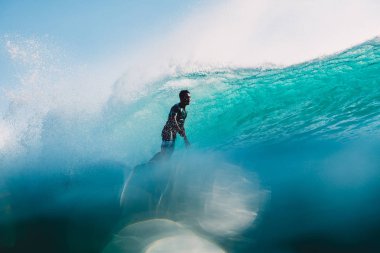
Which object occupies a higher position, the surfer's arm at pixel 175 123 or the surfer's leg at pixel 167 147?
the surfer's arm at pixel 175 123

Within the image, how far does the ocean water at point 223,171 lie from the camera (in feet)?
10.2

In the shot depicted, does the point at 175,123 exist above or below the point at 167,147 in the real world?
above

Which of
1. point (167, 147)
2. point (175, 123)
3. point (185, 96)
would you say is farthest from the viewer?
point (167, 147)

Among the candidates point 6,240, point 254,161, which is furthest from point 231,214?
point 254,161

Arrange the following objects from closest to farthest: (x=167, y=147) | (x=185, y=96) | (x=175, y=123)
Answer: (x=185, y=96) → (x=175, y=123) → (x=167, y=147)

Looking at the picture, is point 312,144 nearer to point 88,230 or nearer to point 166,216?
point 166,216

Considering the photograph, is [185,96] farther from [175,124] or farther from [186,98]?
[175,124]

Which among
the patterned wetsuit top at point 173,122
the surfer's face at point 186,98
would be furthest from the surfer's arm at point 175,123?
the surfer's face at point 186,98

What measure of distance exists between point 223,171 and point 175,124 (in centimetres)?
166

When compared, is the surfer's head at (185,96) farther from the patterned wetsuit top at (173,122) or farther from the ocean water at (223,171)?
the ocean water at (223,171)

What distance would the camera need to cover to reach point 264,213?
3.59 m

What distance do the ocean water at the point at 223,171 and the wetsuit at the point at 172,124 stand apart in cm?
76

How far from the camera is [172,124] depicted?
21.8ft

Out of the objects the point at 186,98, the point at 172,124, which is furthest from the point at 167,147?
the point at 186,98
